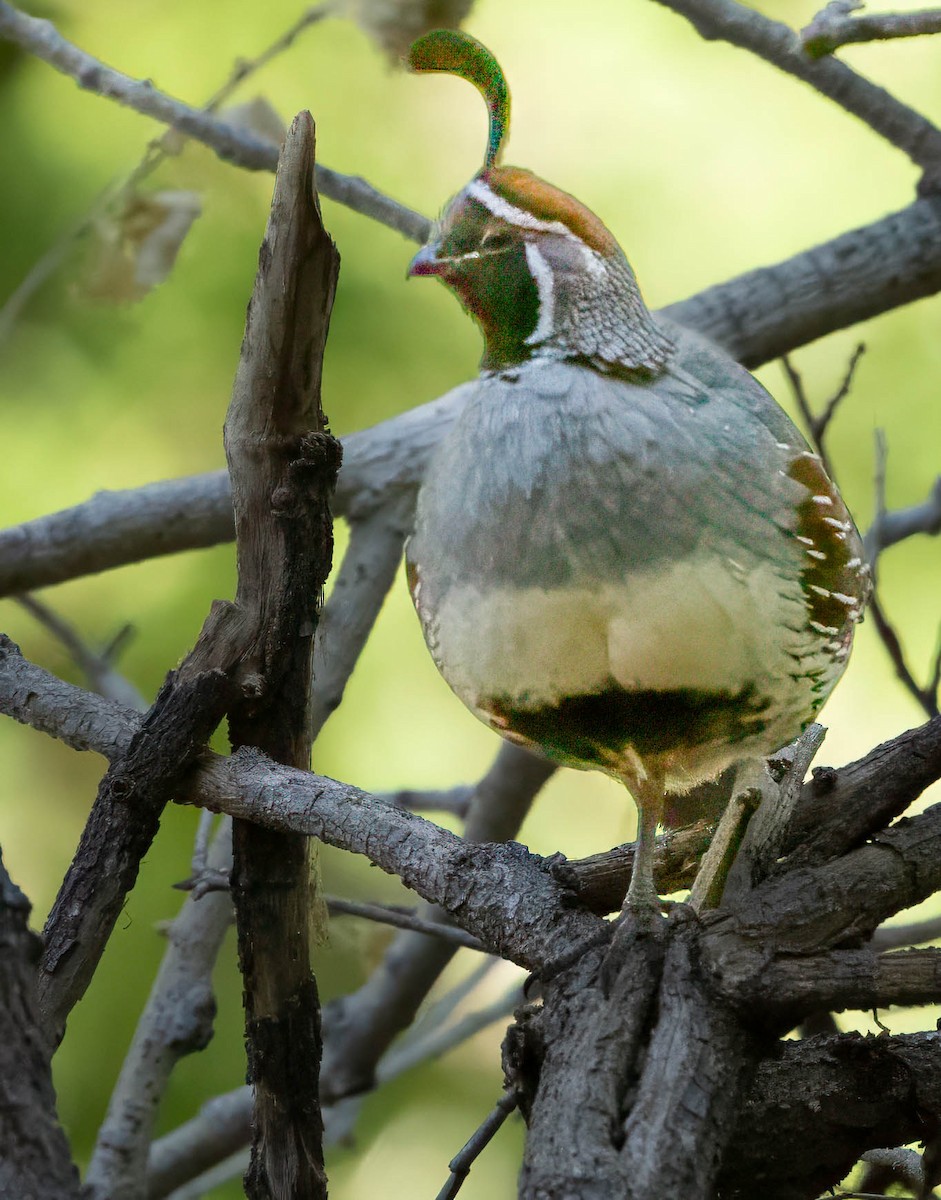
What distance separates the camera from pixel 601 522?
0.44 metres

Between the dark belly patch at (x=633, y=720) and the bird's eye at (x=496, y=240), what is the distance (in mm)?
151

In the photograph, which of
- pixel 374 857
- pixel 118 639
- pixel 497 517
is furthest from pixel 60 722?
pixel 118 639

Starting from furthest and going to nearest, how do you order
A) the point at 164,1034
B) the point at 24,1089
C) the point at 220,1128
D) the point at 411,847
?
the point at 220,1128
the point at 164,1034
the point at 411,847
the point at 24,1089

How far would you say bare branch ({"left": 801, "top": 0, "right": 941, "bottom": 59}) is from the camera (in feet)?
1.99

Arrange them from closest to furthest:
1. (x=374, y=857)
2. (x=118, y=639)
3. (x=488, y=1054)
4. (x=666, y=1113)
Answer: (x=666, y=1113)
(x=374, y=857)
(x=118, y=639)
(x=488, y=1054)

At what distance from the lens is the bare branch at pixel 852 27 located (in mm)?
607

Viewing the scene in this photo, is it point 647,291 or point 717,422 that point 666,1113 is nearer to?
point 717,422

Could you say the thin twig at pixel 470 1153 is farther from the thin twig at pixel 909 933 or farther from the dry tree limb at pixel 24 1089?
the thin twig at pixel 909 933

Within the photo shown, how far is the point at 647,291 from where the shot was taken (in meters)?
1.22

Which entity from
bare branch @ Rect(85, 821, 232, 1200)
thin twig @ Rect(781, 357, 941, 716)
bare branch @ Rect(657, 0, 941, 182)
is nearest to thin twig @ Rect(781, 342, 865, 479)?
thin twig @ Rect(781, 357, 941, 716)

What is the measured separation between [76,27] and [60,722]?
935 mm

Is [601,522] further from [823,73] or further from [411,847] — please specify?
[823,73]

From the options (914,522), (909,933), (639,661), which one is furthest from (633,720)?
(914,522)

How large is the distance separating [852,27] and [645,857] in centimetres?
38
